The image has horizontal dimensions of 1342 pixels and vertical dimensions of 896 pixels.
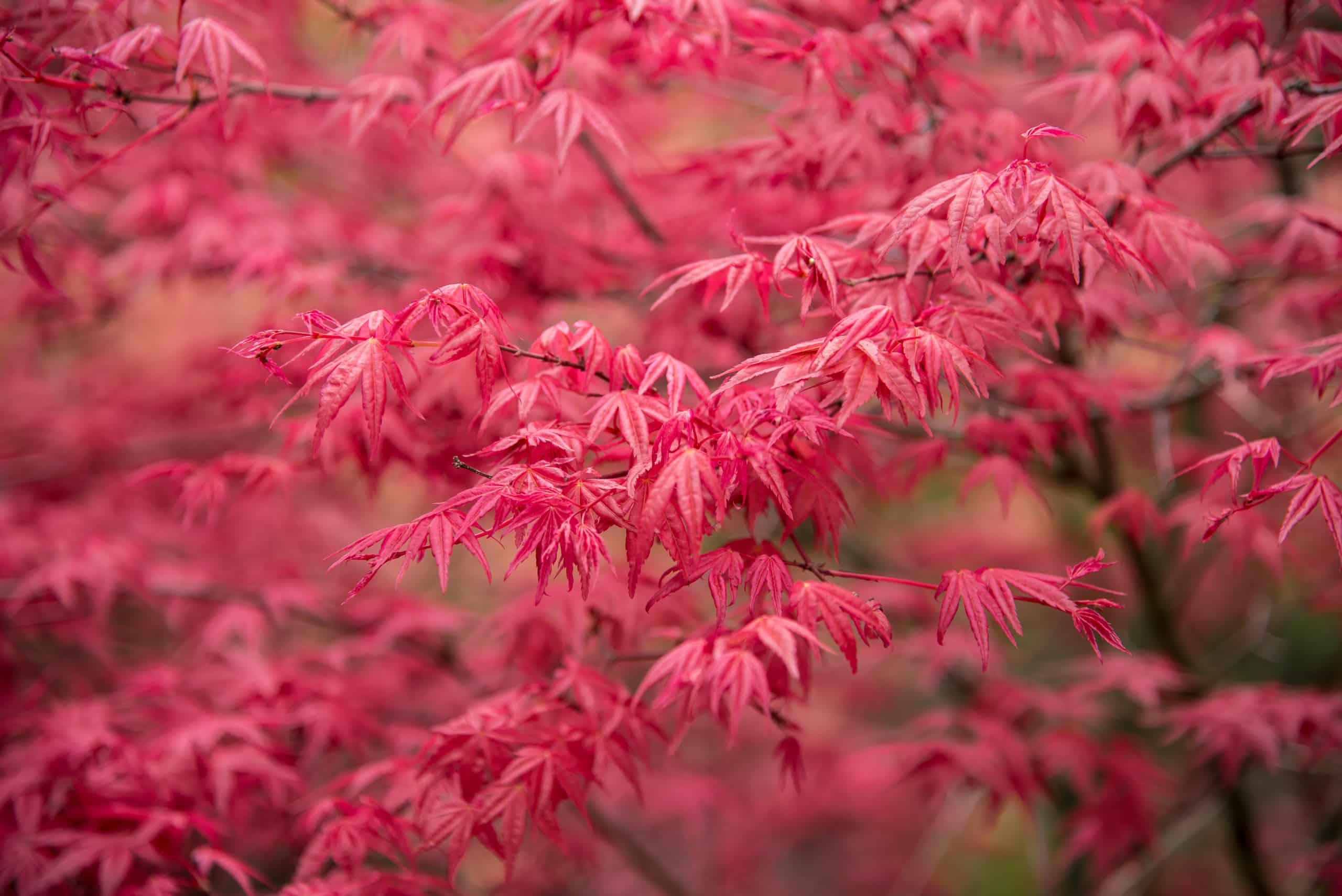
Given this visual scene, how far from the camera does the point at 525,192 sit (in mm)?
3184

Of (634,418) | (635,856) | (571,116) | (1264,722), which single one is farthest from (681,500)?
(635,856)

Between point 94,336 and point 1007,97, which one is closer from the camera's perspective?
point 1007,97

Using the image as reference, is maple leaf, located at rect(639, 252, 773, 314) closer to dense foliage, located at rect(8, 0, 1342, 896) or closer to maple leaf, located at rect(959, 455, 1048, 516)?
dense foliage, located at rect(8, 0, 1342, 896)

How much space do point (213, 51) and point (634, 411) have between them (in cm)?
146

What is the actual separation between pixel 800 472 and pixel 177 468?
1.82 meters

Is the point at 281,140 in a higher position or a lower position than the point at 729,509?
higher

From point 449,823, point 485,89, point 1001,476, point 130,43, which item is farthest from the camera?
point 1001,476

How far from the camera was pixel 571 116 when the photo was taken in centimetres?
201

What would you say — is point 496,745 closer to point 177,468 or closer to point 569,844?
point 177,468

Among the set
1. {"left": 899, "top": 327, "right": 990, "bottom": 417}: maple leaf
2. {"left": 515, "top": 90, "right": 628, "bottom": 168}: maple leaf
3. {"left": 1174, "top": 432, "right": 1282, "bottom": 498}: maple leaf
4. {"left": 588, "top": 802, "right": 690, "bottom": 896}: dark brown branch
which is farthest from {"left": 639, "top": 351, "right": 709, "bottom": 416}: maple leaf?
{"left": 588, "top": 802, "right": 690, "bottom": 896}: dark brown branch

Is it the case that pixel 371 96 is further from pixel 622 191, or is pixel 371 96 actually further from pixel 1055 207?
pixel 1055 207

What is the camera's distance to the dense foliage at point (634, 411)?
5.25ft

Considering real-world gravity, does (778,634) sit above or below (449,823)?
above

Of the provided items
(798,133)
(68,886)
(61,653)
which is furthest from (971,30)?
(61,653)
